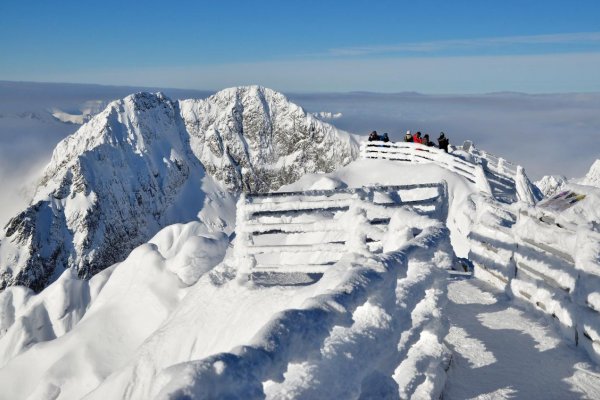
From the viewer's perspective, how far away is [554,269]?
716 cm

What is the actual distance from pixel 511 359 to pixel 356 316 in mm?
2777

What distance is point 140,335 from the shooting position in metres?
14.6

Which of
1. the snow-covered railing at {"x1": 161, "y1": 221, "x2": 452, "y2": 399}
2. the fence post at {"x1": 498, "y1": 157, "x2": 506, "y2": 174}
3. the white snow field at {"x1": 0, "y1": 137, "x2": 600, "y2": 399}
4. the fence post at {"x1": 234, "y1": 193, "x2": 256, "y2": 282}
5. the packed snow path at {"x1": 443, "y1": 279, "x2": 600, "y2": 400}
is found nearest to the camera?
the snow-covered railing at {"x1": 161, "y1": 221, "x2": 452, "y2": 399}

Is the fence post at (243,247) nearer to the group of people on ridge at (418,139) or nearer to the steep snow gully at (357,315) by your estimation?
the steep snow gully at (357,315)

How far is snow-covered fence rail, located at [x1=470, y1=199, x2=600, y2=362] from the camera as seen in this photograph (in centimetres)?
621

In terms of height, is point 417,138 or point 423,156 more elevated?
point 417,138

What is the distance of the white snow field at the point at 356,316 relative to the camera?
10.5 ft

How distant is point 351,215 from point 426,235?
2.60 m

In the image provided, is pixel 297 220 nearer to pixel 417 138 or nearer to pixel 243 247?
pixel 243 247

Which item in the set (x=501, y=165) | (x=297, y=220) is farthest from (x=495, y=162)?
(x=297, y=220)

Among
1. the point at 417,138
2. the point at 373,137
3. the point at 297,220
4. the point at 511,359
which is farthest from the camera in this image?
the point at 373,137

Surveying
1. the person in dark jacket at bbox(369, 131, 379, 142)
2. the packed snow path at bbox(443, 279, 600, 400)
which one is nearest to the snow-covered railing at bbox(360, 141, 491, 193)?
the person in dark jacket at bbox(369, 131, 379, 142)

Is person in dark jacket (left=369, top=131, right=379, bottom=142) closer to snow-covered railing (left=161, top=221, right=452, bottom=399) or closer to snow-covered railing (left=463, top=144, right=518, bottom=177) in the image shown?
snow-covered railing (left=463, top=144, right=518, bottom=177)

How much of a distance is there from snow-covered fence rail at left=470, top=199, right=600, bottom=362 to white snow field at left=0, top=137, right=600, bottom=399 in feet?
0.08
